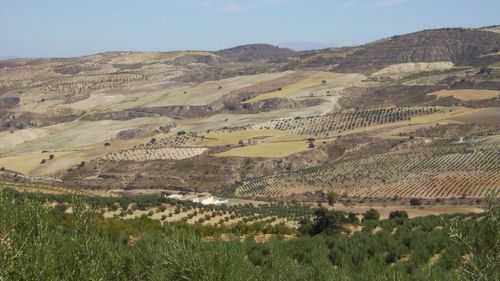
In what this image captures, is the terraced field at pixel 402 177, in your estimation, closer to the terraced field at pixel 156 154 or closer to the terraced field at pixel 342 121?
the terraced field at pixel 156 154

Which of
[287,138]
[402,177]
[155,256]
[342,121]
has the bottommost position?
[287,138]

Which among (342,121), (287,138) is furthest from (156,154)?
(342,121)

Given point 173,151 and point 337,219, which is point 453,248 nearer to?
point 337,219

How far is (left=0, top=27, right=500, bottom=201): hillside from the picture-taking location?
267ft

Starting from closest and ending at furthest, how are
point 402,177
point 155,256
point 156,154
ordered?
point 155,256, point 402,177, point 156,154

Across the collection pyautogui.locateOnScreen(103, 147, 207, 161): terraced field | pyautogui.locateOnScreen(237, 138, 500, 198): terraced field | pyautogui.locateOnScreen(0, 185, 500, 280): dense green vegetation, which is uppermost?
pyautogui.locateOnScreen(0, 185, 500, 280): dense green vegetation

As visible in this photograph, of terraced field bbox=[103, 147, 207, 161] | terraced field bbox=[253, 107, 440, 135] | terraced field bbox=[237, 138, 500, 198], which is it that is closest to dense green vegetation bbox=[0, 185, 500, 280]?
terraced field bbox=[237, 138, 500, 198]

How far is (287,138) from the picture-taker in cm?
11962

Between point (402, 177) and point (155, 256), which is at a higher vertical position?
point (155, 256)

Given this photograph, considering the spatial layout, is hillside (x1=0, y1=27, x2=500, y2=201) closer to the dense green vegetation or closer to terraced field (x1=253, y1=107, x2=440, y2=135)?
terraced field (x1=253, y1=107, x2=440, y2=135)

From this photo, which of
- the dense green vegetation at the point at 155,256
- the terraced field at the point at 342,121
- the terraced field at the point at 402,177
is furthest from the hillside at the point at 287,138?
the dense green vegetation at the point at 155,256

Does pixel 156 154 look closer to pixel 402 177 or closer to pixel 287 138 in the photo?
pixel 287 138

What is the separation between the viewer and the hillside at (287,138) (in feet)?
267

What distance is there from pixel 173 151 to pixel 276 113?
47.4m
